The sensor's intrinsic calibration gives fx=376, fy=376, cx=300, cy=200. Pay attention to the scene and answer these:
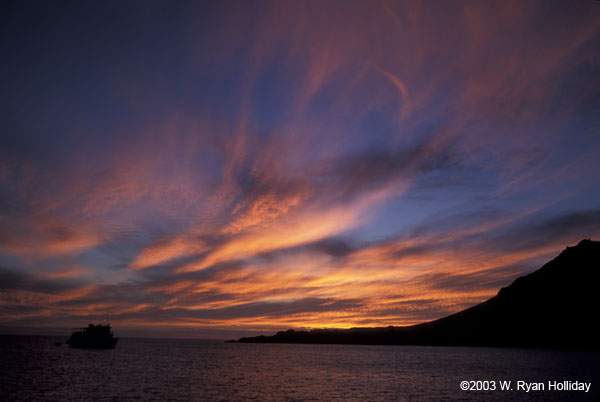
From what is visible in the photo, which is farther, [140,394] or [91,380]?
[91,380]

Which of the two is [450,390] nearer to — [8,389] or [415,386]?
[415,386]

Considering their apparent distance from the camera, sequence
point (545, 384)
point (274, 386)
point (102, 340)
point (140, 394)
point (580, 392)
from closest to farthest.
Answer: point (140, 394), point (580, 392), point (274, 386), point (545, 384), point (102, 340)

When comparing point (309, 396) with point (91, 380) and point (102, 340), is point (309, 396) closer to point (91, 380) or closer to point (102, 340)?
point (91, 380)

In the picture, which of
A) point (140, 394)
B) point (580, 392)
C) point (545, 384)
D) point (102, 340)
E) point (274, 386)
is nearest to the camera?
point (140, 394)

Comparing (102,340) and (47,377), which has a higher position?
(102,340)

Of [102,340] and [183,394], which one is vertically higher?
[102,340]

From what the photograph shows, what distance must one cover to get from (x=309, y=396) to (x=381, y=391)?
1173 centimetres

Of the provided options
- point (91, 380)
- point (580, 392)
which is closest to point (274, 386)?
point (91, 380)

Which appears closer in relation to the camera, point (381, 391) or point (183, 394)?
point (183, 394)

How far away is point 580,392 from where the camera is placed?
54344 millimetres

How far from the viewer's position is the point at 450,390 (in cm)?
5669

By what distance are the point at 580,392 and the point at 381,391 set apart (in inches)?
1124

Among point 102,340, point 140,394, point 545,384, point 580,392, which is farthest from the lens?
point 102,340

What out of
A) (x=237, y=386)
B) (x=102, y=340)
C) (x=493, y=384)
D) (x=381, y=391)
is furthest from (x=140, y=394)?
(x=102, y=340)
